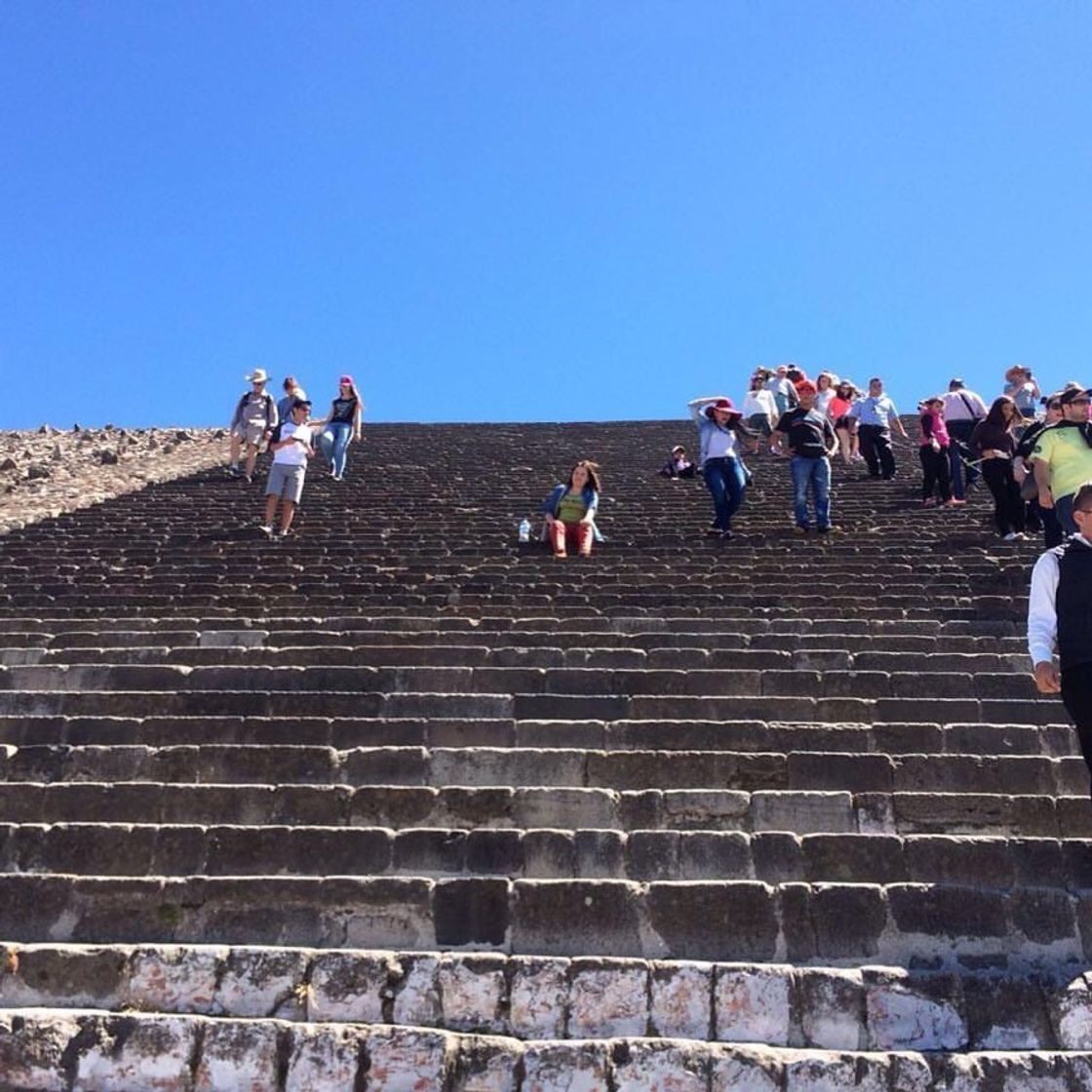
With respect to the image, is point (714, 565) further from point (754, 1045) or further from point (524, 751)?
point (754, 1045)

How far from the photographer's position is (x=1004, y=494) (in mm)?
9742

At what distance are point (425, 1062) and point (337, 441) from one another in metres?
11.7

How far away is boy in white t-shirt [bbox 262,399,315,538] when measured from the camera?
10.2m

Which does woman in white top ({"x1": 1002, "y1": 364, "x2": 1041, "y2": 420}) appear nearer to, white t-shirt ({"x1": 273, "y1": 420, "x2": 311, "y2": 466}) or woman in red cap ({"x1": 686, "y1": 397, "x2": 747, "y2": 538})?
woman in red cap ({"x1": 686, "y1": 397, "x2": 747, "y2": 538})

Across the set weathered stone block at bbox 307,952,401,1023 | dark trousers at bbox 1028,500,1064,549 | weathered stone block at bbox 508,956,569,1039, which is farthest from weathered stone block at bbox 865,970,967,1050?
dark trousers at bbox 1028,500,1064,549

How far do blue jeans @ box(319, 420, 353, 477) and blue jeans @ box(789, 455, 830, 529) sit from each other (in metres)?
6.70

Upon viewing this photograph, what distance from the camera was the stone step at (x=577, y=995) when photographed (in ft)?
11.6

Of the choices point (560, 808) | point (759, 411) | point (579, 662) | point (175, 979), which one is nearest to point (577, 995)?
point (560, 808)

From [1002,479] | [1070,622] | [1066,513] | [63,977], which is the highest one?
[1002,479]

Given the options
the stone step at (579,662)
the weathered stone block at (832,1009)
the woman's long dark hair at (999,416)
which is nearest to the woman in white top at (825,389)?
the woman's long dark hair at (999,416)

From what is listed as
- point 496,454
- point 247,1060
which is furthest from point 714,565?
point 496,454

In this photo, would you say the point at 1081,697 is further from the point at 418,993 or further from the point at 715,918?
the point at 418,993

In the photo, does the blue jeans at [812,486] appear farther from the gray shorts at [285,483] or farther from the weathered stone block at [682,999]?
the weathered stone block at [682,999]

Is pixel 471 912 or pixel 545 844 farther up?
pixel 545 844
